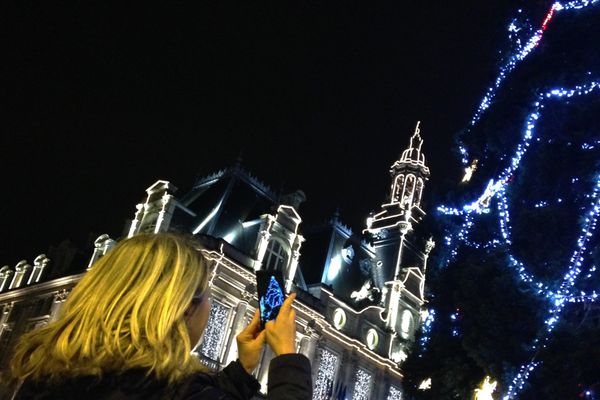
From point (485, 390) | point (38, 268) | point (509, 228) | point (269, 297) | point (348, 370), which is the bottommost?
point (269, 297)

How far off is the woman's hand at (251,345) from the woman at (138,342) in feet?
0.53

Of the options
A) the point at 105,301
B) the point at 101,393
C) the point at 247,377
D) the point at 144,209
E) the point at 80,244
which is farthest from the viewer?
the point at 80,244

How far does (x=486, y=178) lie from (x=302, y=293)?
17263 mm

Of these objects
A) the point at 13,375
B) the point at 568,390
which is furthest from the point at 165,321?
the point at 568,390

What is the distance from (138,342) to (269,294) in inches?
47.6

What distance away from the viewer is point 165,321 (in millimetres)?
2068

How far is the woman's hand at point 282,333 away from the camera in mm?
2497

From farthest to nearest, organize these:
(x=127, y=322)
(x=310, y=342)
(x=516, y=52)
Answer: (x=310, y=342) < (x=516, y=52) < (x=127, y=322)

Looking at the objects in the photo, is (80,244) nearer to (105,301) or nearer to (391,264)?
(391,264)

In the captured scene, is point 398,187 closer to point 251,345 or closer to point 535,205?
point 535,205

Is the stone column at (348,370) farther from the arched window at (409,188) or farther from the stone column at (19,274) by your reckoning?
the stone column at (19,274)

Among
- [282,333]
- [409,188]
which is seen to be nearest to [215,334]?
[409,188]

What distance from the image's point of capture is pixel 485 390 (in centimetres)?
1516

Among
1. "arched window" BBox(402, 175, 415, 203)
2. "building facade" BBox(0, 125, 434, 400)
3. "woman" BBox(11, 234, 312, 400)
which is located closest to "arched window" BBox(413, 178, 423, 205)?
"arched window" BBox(402, 175, 415, 203)
